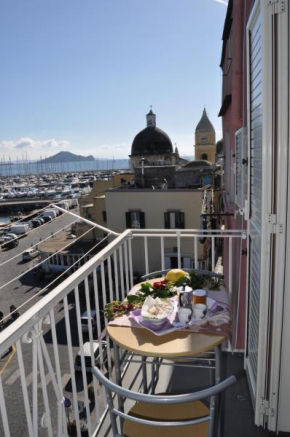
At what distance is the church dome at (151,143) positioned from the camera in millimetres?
30872

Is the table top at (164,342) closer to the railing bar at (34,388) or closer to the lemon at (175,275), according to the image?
the railing bar at (34,388)

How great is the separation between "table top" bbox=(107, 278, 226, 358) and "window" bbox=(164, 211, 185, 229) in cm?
1368

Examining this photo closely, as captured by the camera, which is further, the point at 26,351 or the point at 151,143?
the point at 151,143

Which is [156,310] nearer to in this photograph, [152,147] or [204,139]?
[152,147]

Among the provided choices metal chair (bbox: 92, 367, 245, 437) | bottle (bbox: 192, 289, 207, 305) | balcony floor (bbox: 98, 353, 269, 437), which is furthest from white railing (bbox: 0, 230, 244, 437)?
bottle (bbox: 192, 289, 207, 305)

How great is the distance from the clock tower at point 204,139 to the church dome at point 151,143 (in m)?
4.65

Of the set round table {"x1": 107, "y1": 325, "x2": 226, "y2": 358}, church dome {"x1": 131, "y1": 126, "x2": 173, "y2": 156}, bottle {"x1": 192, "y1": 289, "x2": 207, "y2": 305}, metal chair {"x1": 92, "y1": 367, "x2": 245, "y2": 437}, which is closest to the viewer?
metal chair {"x1": 92, "y1": 367, "x2": 245, "y2": 437}

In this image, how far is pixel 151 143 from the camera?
1214 inches

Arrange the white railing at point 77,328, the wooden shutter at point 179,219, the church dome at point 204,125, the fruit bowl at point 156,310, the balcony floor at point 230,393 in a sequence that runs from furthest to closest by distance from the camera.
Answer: the church dome at point 204,125, the wooden shutter at point 179,219, the balcony floor at point 230,393, the fruit bowl at point 156,310, the white railing at point 77,328

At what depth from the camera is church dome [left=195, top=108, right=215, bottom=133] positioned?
1357 inches

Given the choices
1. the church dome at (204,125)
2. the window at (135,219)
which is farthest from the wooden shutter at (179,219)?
the church dome at (204,125)

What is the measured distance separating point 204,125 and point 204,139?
1488 millimetres

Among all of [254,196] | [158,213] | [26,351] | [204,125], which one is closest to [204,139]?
[204,125]

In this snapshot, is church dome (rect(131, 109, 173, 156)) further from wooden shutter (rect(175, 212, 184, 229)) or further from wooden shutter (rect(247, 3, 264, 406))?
wooden shutter (rect(247, 3, 264, 406))
